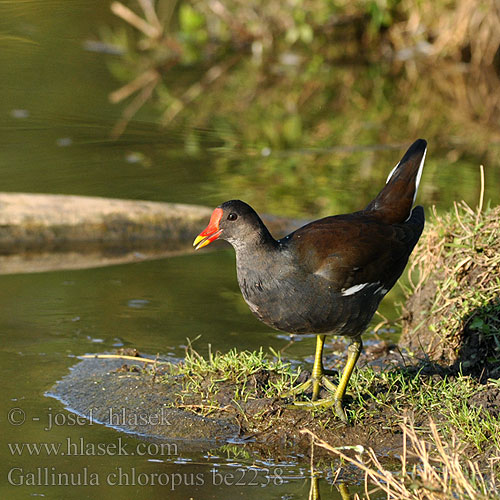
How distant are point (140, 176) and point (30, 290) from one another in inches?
108

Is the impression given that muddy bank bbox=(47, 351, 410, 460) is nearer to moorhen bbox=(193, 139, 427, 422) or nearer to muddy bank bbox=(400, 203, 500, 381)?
moorhen bbox=(193, 139, 427, 422)

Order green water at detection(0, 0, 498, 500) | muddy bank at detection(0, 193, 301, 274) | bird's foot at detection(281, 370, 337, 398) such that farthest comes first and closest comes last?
muddy bank at detection(0, 193, 301, 274) < bird's foot at detection(281, 370, 337, 398) < green water at detection(0, 0, 498, 500)

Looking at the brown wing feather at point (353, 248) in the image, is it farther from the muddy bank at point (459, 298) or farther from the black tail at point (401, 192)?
the muddy bank at point (459, 298)

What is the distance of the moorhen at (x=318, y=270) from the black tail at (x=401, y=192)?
0.15 metres

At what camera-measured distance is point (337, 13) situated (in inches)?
Result: 575

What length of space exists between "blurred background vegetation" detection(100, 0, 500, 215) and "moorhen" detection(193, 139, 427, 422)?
11.6 feet

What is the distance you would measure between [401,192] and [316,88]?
28.4 feet

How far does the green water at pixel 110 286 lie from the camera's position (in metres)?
4.20

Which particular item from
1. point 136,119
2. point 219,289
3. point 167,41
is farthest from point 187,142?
point 167,41

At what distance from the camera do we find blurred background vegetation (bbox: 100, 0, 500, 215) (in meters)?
9.57

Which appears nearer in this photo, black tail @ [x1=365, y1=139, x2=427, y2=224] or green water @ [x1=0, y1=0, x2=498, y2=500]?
green water @ [x1=0, y1=0, x2=498, y2=500]

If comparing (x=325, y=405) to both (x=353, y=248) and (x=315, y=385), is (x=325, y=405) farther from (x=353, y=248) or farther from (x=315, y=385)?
(x=353, y=248)

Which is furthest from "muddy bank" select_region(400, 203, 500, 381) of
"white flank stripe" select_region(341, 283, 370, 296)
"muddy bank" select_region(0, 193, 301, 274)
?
"muddy bank" select_region(0, 193, 301, 274)

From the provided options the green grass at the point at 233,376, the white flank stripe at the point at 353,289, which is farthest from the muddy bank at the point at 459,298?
the green grass at the point at 233,376
